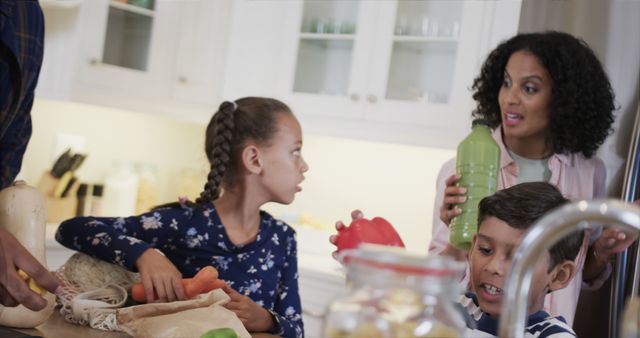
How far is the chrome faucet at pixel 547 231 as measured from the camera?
2.06ft

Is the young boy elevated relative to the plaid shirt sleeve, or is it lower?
lower

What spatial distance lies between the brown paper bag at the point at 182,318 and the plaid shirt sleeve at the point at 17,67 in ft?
0.94

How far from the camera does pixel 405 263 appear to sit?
663 mm

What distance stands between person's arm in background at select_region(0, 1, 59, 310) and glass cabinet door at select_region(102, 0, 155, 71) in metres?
1.98

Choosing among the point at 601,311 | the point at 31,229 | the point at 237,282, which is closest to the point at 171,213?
the point at 237,282

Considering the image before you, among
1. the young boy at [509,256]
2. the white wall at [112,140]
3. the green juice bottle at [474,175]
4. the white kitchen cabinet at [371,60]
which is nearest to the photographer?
the young boy at [509,256]

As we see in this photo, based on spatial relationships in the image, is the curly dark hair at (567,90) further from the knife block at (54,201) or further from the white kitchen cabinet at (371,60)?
the knife block at (54,201)

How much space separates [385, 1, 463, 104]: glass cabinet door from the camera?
3.13 m

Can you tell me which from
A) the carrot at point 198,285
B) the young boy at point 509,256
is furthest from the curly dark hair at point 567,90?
the carrot at point 198,285

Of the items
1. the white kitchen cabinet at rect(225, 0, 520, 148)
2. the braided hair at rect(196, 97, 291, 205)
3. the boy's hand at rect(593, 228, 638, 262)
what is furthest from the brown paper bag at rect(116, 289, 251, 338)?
the white kitchen cabinet at rect(225, 0, 520, 148)

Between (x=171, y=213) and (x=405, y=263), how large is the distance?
113cm

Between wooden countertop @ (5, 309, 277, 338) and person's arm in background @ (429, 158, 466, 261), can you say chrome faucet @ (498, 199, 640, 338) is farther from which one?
person's arm in background @ (429, 158, 466, 261)

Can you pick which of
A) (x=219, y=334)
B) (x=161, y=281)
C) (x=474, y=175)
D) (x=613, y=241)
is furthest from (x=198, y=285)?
(x=613, y=241)

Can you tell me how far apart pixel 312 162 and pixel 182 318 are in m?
2.62
